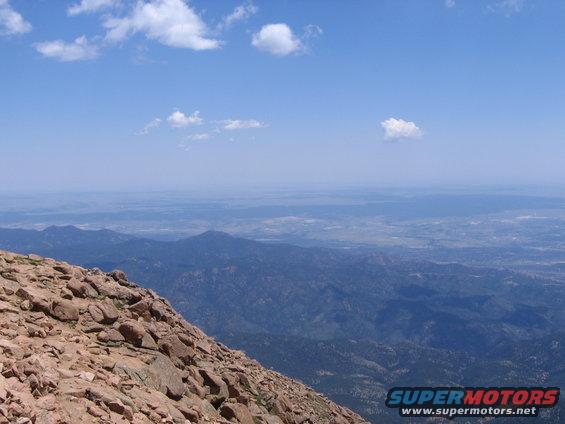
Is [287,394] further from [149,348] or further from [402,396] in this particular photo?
[149,348]

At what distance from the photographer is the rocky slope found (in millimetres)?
16609

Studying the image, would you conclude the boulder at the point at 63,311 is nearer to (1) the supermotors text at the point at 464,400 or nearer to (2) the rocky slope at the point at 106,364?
(2) the rocky slope at the point at 106,364

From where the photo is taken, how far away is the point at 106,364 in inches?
848

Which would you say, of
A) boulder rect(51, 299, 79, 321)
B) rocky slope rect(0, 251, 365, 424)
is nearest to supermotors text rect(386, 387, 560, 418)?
rocky slope rect(0, 251, 365, 424)

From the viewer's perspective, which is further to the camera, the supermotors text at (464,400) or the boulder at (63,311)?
the supermotors text at (464,400)

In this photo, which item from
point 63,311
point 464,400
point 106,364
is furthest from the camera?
point 464,400

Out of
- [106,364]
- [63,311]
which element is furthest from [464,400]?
[63,311]

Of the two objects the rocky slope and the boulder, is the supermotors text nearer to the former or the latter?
the rocky slope

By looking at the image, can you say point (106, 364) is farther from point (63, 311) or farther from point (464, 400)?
point (464, 400)

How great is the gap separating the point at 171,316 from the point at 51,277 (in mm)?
9213

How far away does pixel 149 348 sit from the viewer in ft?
87.2

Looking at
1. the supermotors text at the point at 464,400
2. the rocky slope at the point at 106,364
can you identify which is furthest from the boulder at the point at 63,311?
the supermotors text at the point at 464,400

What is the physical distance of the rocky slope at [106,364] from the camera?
16.6 m

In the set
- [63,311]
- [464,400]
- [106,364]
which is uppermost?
[63,311]
